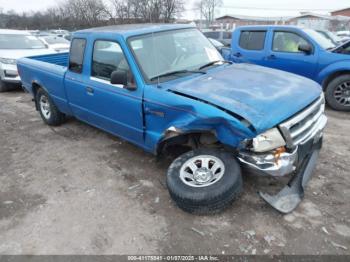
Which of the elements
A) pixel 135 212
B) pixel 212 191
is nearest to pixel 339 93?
pixel 212 191

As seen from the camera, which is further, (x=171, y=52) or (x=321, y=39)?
(x=321, y=39)

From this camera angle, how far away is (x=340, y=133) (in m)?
5.06

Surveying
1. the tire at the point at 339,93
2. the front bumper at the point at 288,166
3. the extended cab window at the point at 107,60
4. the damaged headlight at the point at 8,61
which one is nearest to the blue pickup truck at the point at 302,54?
the tire at the point at 339,93

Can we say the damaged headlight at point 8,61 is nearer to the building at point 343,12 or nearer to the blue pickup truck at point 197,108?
the blue pickup truck at point 197,108

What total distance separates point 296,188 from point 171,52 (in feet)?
7.39

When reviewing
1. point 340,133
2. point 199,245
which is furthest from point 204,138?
point 340,133

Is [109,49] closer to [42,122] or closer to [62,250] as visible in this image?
[62,250]

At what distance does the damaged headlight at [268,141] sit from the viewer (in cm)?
276

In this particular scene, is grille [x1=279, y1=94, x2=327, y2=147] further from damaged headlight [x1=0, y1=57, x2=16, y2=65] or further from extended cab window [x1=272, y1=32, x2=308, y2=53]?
damaged headlight [x1=0, y1=57, x2=16, y2=65]

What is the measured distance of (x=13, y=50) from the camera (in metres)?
9.17

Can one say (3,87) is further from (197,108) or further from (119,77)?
(197,108)

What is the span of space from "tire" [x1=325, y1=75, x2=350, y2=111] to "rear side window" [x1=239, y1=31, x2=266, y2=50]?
1.87 meters

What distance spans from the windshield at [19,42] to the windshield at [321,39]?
8.11 m

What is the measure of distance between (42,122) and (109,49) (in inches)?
124
